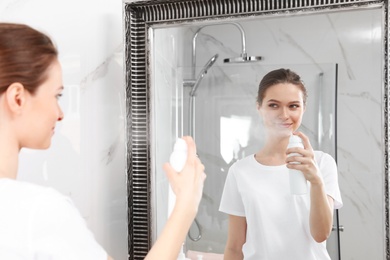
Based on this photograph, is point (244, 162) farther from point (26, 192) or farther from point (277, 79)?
point (26, 192)

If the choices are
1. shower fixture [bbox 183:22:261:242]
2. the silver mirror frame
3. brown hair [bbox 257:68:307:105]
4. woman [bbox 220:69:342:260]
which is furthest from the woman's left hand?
the silver mirror frame

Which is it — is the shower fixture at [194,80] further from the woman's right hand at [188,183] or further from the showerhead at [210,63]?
the woman's right hand at [188,183]

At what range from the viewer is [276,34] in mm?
999

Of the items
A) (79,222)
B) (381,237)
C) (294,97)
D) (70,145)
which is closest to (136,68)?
(70,145)

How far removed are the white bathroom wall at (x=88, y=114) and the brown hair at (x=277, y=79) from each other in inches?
14.2

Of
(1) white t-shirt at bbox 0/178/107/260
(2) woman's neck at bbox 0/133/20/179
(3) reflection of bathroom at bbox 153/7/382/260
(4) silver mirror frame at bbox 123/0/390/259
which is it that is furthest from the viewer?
(4) silver mirror frame at bbox 123/0/390/259

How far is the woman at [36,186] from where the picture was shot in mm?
666

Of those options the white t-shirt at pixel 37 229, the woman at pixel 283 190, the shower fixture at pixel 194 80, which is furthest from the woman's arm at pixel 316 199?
the white t-shirt at pixel 37 229

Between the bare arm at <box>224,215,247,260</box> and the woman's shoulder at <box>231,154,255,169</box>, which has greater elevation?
the woman's shoulder at <box>231,154,255,169</box>

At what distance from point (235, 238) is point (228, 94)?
1.08ft

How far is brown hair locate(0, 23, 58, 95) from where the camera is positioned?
0.73 meters

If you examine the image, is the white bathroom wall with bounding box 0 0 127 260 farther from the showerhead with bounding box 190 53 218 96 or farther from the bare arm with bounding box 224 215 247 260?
the bare arm with bounding box 224 215 247 260

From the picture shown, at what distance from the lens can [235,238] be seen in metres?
1.02

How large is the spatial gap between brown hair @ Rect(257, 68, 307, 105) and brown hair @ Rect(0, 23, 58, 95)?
1.51ft
